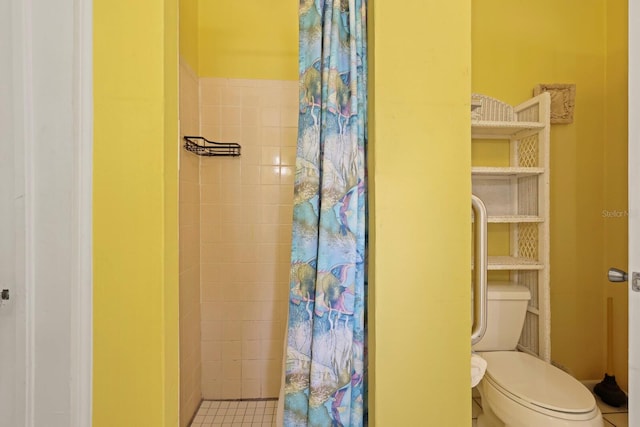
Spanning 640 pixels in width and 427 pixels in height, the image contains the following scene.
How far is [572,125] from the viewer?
2072mm

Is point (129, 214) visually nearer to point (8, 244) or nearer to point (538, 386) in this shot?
point (8, 244)

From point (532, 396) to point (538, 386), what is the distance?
4.5 inches

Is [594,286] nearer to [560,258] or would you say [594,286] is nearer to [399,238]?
[560,258]

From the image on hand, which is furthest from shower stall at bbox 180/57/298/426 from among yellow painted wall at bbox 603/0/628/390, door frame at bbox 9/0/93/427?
yellow painted wall at bbox 603/0/628/390

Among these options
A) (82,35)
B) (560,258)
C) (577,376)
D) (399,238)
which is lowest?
(577,376)

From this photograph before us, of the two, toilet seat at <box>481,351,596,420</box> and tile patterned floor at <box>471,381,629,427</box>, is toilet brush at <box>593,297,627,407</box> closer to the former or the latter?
tile patterned floor at <box>471,381,629,427</box>

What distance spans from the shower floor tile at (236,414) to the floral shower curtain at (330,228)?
100 centimetres

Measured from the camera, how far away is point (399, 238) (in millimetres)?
869

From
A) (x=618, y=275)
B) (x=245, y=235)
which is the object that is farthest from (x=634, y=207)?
(x=245, y=235)

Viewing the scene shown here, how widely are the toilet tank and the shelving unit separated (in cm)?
13

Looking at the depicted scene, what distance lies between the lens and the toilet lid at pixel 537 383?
1.27 metres

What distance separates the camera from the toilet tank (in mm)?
1765

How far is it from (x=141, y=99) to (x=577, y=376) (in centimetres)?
269

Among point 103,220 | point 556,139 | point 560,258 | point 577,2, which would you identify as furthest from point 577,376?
point 103,220
